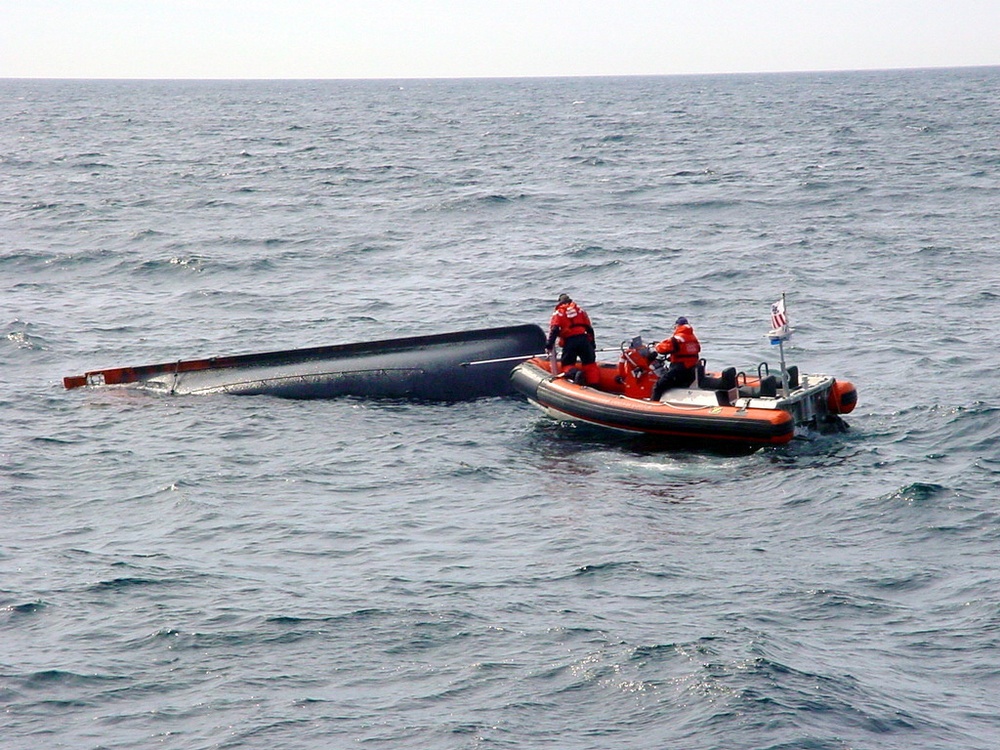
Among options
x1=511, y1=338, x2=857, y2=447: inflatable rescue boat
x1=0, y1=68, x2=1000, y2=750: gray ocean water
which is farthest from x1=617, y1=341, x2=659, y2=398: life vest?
x1=0, y1=68, x2=1000, y2=750: gray ocean water

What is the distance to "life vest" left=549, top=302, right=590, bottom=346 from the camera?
1906cm

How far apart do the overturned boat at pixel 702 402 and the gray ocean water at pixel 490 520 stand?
385mm

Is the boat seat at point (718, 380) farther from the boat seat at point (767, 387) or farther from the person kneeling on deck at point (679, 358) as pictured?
the boat seat at point (767, 387)

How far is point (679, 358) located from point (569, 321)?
2.02 meters

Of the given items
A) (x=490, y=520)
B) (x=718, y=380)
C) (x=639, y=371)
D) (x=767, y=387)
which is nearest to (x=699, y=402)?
(x=718, y=380)

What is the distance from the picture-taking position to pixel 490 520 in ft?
49.0

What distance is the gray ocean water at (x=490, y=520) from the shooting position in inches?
413

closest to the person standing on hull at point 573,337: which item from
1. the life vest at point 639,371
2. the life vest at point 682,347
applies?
the life vest at point 639,371

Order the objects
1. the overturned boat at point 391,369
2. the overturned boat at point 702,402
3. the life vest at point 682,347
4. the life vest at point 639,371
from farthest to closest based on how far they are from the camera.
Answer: the overturned boat at point 391,369 < the life vest at point 639,371 < the life vest at point 682,347 < the overturned boat at point 702,402

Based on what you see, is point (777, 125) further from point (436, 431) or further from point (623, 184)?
point (436, 431)

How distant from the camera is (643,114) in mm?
108062

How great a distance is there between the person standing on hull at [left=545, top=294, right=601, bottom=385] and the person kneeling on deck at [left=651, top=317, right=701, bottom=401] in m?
1.51

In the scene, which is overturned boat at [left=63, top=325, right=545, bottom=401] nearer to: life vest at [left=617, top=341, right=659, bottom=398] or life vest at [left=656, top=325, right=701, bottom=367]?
life vest at [left=617, top=341, right=659, bottom=398]

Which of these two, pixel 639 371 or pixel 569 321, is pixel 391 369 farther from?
pixel 639 371
